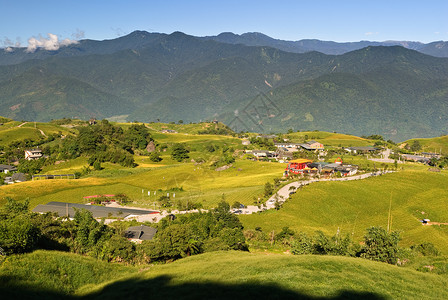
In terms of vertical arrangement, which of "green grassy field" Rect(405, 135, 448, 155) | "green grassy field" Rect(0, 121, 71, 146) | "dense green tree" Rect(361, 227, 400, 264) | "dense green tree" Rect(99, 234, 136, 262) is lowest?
"green grassy field" Rect(405, 135, 448, 155)

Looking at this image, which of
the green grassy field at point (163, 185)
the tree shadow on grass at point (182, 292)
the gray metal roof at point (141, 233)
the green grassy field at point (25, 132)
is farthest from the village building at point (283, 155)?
the green grassy field at point (25, 132)

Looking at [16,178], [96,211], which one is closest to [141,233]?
[96,211]

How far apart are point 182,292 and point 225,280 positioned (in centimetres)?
298

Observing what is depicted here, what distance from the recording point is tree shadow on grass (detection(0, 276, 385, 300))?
1775 cm

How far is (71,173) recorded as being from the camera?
99.8 metres

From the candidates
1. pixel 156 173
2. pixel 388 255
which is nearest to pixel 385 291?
pixel 388 255

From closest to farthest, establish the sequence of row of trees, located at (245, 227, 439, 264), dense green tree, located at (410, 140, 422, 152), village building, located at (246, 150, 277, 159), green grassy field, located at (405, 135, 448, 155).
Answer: row of trees, located at (245, 227, 439, 264) → village building, located at (246, 150, 277, 159) → dense green tree, located at (410, 140, 422, 152) → green grassy field, located at (405, 135, 448, 155)

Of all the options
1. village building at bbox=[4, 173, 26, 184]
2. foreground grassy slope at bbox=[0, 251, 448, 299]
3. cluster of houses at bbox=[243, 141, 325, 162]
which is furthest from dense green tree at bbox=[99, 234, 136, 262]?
cluster of houses at bbox=[243, 141, 325, 162]

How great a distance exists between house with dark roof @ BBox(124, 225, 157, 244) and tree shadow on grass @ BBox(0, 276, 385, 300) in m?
18.8

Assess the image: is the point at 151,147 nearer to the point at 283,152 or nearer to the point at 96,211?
the point at 283,152

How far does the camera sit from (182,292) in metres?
18.5

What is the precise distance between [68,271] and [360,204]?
54568 millimetres

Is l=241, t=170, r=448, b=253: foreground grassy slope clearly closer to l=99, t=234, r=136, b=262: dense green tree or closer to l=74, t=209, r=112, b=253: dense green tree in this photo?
l=74, t=209, r=112, b=253: dense green tree

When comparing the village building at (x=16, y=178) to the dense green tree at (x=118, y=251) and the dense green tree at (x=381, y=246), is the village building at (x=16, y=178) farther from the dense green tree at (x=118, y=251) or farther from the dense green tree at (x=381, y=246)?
the dense green tree at (x=381, y=246)
